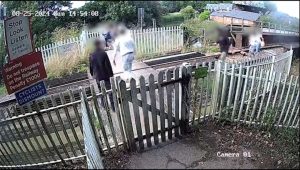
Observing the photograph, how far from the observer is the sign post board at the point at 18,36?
4.02 m

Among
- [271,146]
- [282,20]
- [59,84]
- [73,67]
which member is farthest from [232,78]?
[282,20]

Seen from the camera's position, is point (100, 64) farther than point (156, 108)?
Yes

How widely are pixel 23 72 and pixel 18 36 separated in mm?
499

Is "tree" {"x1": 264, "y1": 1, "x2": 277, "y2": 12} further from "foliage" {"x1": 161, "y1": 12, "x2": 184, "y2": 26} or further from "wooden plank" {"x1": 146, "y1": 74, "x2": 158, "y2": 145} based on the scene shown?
"wooden plank" {"x1": 146, "y1": 74, "x2": 158, "y2": 145}

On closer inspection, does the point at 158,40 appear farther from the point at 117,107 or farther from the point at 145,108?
the point at 117,107

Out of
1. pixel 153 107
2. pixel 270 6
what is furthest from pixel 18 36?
pixel 270 6

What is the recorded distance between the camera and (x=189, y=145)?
5109mm

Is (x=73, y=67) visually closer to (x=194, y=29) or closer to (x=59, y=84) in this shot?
(x=59, y=84)

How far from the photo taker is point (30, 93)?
14.4 ft

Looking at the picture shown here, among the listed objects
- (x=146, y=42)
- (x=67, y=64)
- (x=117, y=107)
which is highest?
(x=117, y=107)

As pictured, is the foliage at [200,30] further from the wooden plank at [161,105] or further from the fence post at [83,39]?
the wooden plank at [161,105]

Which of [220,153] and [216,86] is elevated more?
[216,86]

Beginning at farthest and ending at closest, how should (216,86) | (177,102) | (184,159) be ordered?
1. (216,86)
2. (177,102)
3. (184,159)

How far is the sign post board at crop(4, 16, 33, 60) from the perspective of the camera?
4.02 m
